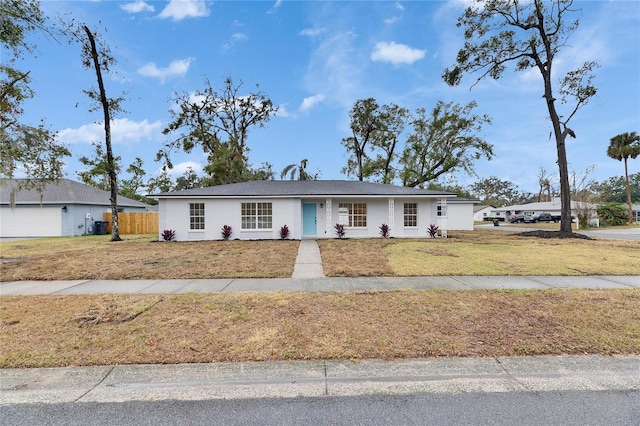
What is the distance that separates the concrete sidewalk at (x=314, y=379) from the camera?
2.75 meters

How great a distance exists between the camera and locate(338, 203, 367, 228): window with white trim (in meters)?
17.4

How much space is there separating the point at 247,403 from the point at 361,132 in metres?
30.5

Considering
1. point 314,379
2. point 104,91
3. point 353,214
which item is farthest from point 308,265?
point 104,91

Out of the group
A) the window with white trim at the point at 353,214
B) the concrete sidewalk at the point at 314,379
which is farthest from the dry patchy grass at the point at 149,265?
the window with white trim at the point at 353,214

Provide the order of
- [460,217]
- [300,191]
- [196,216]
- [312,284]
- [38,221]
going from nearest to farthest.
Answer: [312,284] → [196,216] → [300,191] → [38,221] → [460,217]

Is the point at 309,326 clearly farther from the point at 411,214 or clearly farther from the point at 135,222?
the point at 135,222

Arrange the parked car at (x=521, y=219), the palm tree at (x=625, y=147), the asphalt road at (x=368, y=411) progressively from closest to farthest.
Answer: the asphalt road at (x=368, y=411), the palm tree at (x=625, y=147), the parked car at (x=521, y=219)

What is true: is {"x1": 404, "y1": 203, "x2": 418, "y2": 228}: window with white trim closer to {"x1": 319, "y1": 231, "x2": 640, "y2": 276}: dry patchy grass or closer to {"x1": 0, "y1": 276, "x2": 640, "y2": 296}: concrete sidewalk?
{"x1": 319, "y1": 231, "x2": 640, "y2": 276}: dry patchy grass

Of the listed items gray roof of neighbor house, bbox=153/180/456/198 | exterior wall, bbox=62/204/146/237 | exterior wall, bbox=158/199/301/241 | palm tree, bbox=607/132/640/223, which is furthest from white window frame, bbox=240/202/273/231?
palm tree, bbox=607/132/640/223

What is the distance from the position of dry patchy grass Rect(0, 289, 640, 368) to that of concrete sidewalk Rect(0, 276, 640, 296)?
0.51 meters

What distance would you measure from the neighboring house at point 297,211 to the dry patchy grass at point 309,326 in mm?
10793

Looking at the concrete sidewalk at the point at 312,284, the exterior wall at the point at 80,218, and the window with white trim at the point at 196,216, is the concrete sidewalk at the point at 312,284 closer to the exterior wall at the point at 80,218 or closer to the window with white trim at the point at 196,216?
the window with white trim at the point at 196,216

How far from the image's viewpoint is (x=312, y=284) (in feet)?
21.4

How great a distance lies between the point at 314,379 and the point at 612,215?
146 ft
